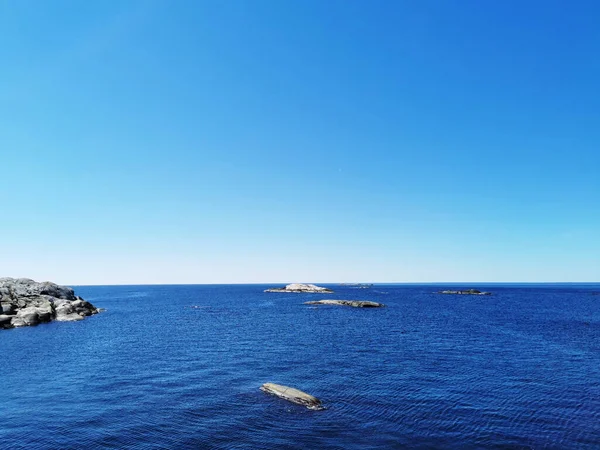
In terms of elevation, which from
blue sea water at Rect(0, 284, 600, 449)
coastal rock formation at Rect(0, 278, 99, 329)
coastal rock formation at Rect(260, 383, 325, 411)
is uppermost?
coastal rock formation at Rect(0, 278, 99, 329)

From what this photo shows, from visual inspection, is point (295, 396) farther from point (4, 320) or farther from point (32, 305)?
point (32, 305)

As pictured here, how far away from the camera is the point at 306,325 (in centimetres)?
8981

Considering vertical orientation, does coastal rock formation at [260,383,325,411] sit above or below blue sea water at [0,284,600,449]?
above

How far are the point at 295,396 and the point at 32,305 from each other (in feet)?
340

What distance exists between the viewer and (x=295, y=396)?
35.0 meters

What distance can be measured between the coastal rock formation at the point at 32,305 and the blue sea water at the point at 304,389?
1986 centimetres

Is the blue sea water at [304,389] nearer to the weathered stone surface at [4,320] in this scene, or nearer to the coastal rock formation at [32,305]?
the weathered stone surface at [4,320]

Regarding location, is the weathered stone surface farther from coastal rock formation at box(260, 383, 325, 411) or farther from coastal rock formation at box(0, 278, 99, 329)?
coastal rock formation at box(260, 383, 325, 411)

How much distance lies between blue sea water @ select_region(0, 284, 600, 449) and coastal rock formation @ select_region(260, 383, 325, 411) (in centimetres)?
82

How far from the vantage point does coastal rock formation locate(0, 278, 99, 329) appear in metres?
91.4

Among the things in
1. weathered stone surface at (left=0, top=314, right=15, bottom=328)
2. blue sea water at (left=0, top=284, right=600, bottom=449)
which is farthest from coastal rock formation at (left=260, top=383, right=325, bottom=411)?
weathered stone surface at (left=0, top=314, right=15, bottom=328)

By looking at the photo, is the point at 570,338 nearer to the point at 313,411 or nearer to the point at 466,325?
the point at 466,325

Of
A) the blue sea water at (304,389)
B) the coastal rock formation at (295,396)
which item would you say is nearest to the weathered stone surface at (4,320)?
the blue sea water at (304,389)

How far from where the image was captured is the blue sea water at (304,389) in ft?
92.1
